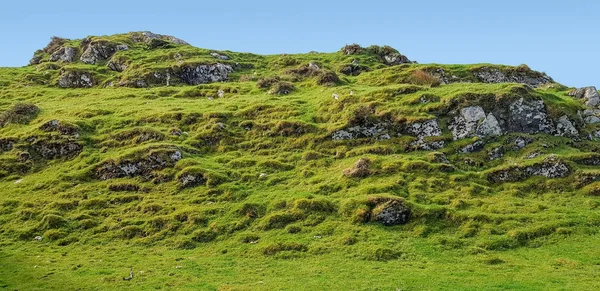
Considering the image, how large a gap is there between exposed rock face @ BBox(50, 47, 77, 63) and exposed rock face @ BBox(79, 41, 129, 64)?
415cm

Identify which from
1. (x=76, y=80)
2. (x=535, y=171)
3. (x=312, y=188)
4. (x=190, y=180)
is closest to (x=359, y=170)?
(x=312, y=188)

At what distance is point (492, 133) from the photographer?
5381 cm

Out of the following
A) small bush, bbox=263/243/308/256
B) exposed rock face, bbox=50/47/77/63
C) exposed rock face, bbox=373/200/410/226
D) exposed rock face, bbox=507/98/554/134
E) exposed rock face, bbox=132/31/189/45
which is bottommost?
small bush, bbox=263/243/308/256

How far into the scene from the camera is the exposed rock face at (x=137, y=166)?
52.8 m

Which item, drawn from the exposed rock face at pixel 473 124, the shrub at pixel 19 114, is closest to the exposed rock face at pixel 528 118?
the exposed rock face at pixel 473 124

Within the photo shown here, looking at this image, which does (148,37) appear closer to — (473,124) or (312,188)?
(312,188)

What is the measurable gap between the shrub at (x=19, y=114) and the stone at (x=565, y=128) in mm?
72212

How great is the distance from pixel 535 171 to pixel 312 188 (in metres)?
22.8

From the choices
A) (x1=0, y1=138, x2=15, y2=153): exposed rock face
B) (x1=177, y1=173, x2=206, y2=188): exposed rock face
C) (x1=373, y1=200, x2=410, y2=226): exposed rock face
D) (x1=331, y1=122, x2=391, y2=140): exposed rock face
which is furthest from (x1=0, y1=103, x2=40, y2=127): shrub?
(x1=373, y1=200, x2=410, y2=226): exposed rock face

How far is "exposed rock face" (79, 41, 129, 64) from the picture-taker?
108500 millimetres

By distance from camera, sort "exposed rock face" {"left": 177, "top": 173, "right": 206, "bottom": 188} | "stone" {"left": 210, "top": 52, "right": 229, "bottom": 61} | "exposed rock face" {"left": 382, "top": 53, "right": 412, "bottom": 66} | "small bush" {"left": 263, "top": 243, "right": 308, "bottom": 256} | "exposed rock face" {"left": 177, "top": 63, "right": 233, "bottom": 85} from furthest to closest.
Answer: "stone" {"left": 210, "top": 52, "right": 229, "bottom": 61} → "exposed rock face" {"left": 382, "top": 53, "right": 412, "bottom": 66} → "exposed rock face" {"left": 177, "top": 63, "right": 233, "bottom": 85} → "exposed rock face" {"left": 177, "top": 173, "right": 206, "bottom": 188} → "small bush" {"left": 263, "top": 243, "right": 308, "bottom": 256}

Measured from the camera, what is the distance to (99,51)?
110 m

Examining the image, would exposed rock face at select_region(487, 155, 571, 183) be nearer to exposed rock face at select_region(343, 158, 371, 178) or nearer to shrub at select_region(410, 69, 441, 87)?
exposed rock face at select_region(343, 158, 371, 178)

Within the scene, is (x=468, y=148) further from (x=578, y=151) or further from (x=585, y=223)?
(x=585, y=223)
